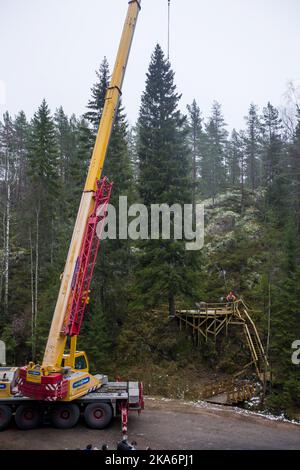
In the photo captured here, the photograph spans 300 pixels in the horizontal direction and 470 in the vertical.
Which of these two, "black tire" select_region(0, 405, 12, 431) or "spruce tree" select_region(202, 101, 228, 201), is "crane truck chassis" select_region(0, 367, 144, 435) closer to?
"black tire" select_region(0, 405, 12, 431)

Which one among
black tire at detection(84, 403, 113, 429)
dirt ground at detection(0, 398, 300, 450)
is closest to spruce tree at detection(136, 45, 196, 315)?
dirt ground at detection(0, 398, 300, 450)

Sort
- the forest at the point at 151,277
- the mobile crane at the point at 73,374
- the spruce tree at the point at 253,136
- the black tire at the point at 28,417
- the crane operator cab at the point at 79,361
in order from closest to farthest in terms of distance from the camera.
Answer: the mobile crane at the point at 73,374 → the black tire at the point at 28,417 → the crane operator cab at the point at 79,361 → the forest at the point at 151,277 → the spruce tree at the point at 253,136

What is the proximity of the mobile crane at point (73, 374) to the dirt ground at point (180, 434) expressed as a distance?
51 cm

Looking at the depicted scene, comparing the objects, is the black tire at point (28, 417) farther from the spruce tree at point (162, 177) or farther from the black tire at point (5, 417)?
the spruce tree at point (162, 177)

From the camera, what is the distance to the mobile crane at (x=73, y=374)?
12.0 metres

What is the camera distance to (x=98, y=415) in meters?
12.8

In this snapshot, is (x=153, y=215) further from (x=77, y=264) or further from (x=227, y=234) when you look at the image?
(x=227, y=234)

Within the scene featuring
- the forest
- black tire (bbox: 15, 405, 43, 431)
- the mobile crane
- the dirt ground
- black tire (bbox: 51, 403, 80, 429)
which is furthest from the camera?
the forest

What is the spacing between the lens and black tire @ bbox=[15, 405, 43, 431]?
495 inches

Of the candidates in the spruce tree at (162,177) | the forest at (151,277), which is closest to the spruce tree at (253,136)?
the forest at (151,277)

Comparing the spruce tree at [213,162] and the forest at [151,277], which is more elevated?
the spruce tree at [213,162]

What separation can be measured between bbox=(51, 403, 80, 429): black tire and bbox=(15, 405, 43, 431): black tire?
52cm

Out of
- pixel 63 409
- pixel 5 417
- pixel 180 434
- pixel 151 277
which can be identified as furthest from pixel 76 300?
pixel 151 277

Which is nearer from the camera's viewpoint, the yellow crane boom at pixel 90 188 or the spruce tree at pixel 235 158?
the yellow crane boom at pixel 90 188
